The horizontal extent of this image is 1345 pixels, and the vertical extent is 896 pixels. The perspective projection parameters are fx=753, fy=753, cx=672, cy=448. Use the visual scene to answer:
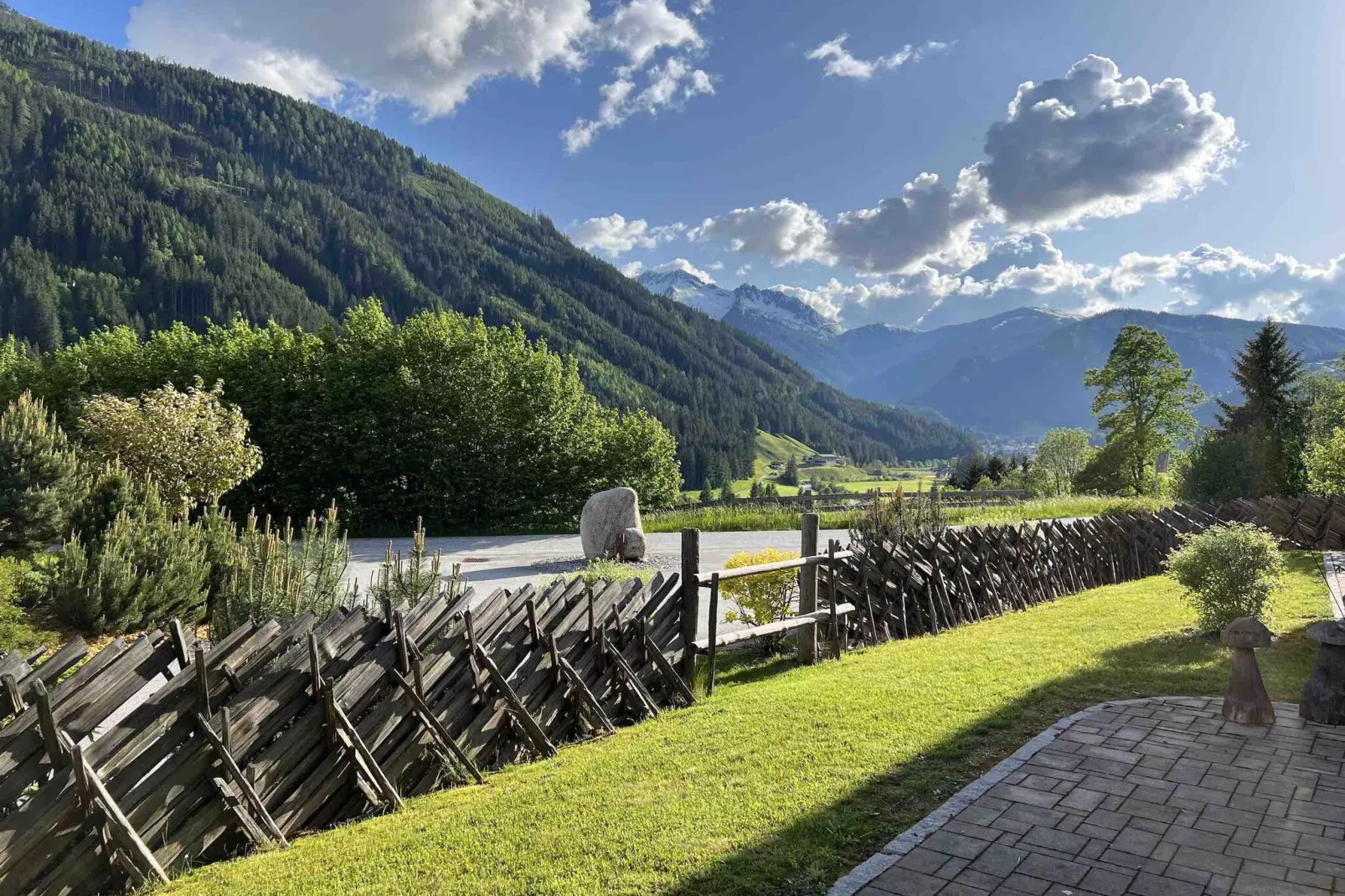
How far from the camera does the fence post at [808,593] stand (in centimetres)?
788

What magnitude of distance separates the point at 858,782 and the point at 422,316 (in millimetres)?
23669

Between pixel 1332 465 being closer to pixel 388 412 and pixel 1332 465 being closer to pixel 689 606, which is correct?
pixel 689 606

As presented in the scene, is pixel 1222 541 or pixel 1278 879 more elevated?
pixel 1222 541

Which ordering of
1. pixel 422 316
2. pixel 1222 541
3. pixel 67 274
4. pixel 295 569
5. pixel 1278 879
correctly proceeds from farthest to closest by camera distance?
pixel 67 274 → pixel 422 316 → pixel 1222 541 → pixel 295 569 → pixel 1278 879

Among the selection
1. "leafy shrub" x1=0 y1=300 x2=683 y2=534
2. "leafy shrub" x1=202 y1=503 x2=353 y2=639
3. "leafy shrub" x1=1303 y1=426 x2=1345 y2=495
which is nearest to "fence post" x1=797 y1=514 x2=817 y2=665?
"leafy shrub" x1=202 y1=503 x2=353 y2=639

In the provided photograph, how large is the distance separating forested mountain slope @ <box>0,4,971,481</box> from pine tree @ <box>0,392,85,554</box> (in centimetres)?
9338

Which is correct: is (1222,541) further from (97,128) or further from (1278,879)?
(97,128)

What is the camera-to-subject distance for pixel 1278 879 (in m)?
3.24

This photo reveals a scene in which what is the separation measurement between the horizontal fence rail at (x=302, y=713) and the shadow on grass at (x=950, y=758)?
6.86 ft

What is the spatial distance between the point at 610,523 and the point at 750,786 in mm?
11257

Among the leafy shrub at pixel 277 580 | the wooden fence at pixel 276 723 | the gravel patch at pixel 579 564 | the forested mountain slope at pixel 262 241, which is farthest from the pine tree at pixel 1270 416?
the forested mountain slope at pixel 262 241

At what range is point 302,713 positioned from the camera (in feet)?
14.1

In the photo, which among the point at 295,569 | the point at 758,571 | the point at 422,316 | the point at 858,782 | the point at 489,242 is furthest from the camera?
the point at 489,242

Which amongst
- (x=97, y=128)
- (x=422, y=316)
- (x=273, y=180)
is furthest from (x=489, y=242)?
(x=422, y=316)
